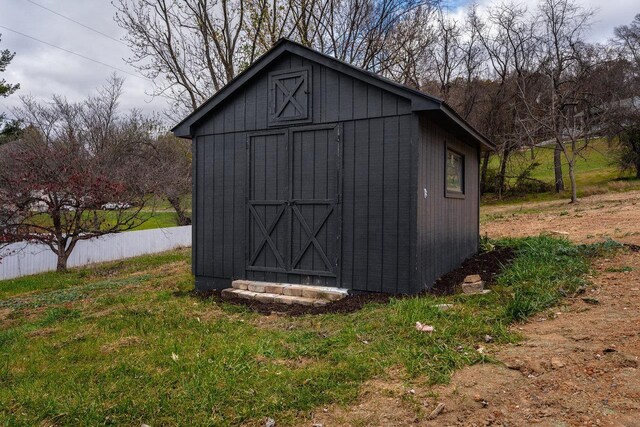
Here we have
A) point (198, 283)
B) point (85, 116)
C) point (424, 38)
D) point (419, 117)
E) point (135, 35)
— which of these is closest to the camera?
point (419, 117)

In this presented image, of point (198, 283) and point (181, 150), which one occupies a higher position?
point (181, 150)

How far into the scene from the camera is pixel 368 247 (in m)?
5.69

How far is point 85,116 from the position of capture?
70.6ft

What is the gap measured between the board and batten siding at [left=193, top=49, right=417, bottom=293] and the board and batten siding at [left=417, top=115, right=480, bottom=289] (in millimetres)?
261

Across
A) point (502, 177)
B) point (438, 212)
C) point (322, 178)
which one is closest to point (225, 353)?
point (322, 178)

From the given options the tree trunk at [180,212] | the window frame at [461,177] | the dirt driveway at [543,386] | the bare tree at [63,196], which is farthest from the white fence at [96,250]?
the dirt driveway at [543,386]

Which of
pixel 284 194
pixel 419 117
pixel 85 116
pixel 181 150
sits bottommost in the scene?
pixel 284 194

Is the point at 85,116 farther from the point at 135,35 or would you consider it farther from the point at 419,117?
the point at 419,117

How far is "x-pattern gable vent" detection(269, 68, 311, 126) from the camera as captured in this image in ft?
20.1

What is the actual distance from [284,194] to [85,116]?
63.7ft

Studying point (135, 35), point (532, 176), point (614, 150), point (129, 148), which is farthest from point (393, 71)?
point (614, 150)

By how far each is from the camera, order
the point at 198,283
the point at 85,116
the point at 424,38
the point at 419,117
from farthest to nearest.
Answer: the point at 85,116, the point at 424,38, the point at 198,283, the point at 419,117

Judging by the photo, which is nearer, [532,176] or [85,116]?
[85,116]

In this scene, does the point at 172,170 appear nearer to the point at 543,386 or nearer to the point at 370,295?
the point at 370,295
